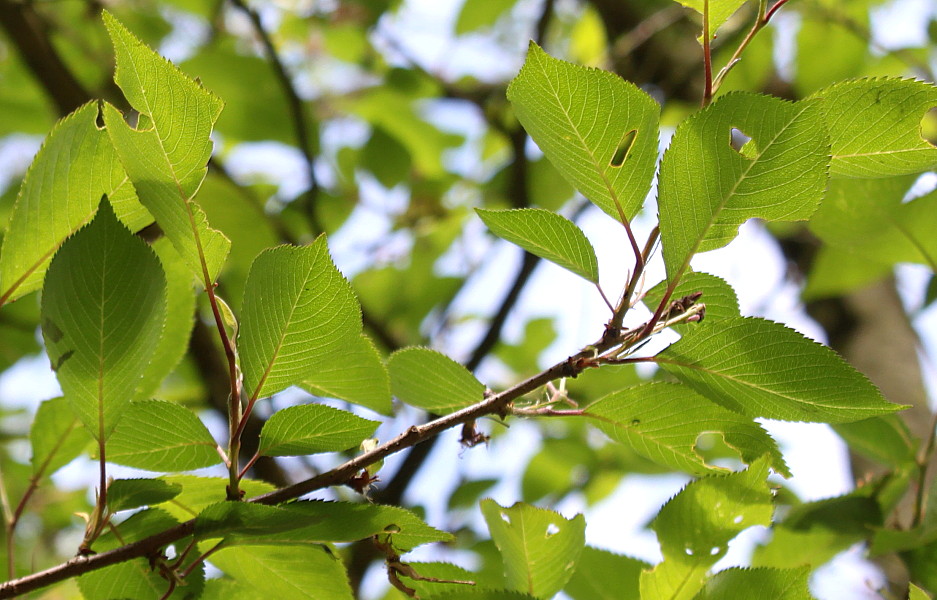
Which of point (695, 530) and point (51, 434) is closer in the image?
point (695, 530)

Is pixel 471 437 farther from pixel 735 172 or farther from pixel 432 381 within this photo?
pixel 735 172

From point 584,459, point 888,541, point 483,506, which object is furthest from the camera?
point 584,459

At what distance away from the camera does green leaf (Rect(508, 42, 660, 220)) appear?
39 cm

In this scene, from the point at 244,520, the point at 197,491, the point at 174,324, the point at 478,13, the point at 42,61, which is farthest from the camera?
the point at 478,13

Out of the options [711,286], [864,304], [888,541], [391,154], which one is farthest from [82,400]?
[864,304]

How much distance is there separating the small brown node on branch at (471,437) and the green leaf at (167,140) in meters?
0.17

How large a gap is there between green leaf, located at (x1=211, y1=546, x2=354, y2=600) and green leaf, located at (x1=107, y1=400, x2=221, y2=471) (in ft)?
0.21

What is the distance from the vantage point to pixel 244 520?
1.20 feet

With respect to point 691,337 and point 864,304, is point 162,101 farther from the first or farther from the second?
point 864,304

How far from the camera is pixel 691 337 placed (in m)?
0.39

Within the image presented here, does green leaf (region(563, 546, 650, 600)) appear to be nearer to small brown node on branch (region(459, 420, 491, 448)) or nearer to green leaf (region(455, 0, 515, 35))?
small brown node on branch (region(459, 420, 491, 448))

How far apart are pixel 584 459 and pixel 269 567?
3.23 feet

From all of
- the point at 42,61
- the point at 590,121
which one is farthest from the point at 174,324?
the point at 42,61

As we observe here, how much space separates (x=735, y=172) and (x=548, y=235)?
0.10 meters
